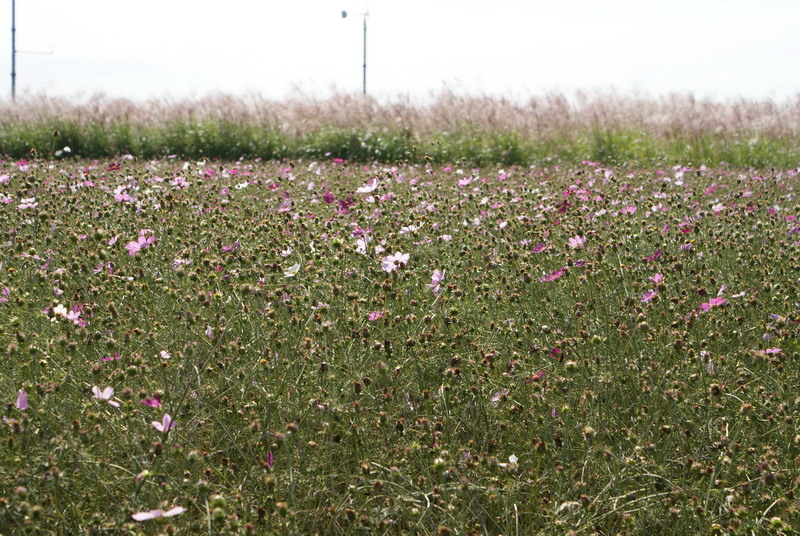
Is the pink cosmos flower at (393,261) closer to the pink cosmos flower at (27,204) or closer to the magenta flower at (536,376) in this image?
the magenta flower at (536,376)

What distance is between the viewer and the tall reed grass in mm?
9766

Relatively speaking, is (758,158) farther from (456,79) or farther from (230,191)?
(230,191)

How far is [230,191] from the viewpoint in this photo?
4758 millimetres

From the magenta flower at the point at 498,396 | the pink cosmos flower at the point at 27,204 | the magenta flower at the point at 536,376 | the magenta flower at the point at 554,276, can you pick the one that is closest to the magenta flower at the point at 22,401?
the magenta flower at the point at 498,396

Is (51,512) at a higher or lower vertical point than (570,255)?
lower

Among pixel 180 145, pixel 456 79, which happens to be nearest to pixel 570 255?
pixel 180 145

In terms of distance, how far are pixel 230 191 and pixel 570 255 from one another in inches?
98.9

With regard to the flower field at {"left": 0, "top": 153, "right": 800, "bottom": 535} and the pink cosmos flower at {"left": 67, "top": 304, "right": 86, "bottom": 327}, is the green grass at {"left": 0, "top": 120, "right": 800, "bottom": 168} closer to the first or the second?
the flower field at {"left": 0, "top": 153, "right": 800, "bottom": 535}

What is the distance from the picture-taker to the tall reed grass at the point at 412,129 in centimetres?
977

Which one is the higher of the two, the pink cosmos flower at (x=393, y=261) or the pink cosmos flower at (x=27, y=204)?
the pink cosmos flower at (x=393, y=261)

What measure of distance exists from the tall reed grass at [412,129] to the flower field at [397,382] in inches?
254

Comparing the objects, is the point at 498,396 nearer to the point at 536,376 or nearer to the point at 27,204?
the point at 536,376

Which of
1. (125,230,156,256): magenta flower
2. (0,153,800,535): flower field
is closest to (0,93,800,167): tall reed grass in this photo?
(0,153,800,535): flower field

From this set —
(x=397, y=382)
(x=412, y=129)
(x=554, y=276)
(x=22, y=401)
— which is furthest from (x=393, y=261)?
(x=412, y=129)
